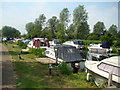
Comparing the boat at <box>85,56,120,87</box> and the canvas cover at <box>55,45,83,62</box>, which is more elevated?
the canvas cover at <box>55,45,83,62</box>

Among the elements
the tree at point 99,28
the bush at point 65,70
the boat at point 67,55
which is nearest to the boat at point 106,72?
the bush at point 65,70

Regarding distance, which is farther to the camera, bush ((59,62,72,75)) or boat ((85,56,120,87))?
bush ((59,62,72,75))

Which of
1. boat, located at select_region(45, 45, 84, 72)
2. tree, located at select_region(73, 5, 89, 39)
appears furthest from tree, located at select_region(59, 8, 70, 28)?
boat, located at select_region(45, 45, 84, 72)

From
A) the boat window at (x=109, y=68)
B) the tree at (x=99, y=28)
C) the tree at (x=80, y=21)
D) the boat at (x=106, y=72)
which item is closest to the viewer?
the boat at (x=106, y=72)

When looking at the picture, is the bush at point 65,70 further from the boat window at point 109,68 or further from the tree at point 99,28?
the tree at point 99,28

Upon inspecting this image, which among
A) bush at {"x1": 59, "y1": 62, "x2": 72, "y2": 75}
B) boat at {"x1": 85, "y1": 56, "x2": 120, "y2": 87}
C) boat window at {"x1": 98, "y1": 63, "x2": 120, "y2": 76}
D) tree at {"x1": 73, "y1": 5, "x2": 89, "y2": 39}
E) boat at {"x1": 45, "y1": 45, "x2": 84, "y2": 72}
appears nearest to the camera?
boat at {"x1": 85, "y1": 56, "x2": 120, "y2": 87}

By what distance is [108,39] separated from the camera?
23.7 metres

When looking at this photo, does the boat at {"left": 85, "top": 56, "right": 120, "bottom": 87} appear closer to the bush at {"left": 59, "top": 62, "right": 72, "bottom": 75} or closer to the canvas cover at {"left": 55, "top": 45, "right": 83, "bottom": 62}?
the bush at {"left": 59, "top": 62, "right": 72, "bottom": 75}

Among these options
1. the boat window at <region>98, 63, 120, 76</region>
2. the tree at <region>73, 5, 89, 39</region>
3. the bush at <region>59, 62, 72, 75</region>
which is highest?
the tree at <region>73, 5, 89, 39</region>

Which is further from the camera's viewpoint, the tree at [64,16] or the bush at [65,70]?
the tree at [64,16]

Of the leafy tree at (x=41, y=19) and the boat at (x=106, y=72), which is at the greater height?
the leafy tree at (x=41, y=19)

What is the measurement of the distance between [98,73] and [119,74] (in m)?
1.17

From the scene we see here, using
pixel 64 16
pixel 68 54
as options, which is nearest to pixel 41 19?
pixel 64 16

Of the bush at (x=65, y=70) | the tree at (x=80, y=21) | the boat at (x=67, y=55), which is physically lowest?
the bush at (x=65, y=70)
